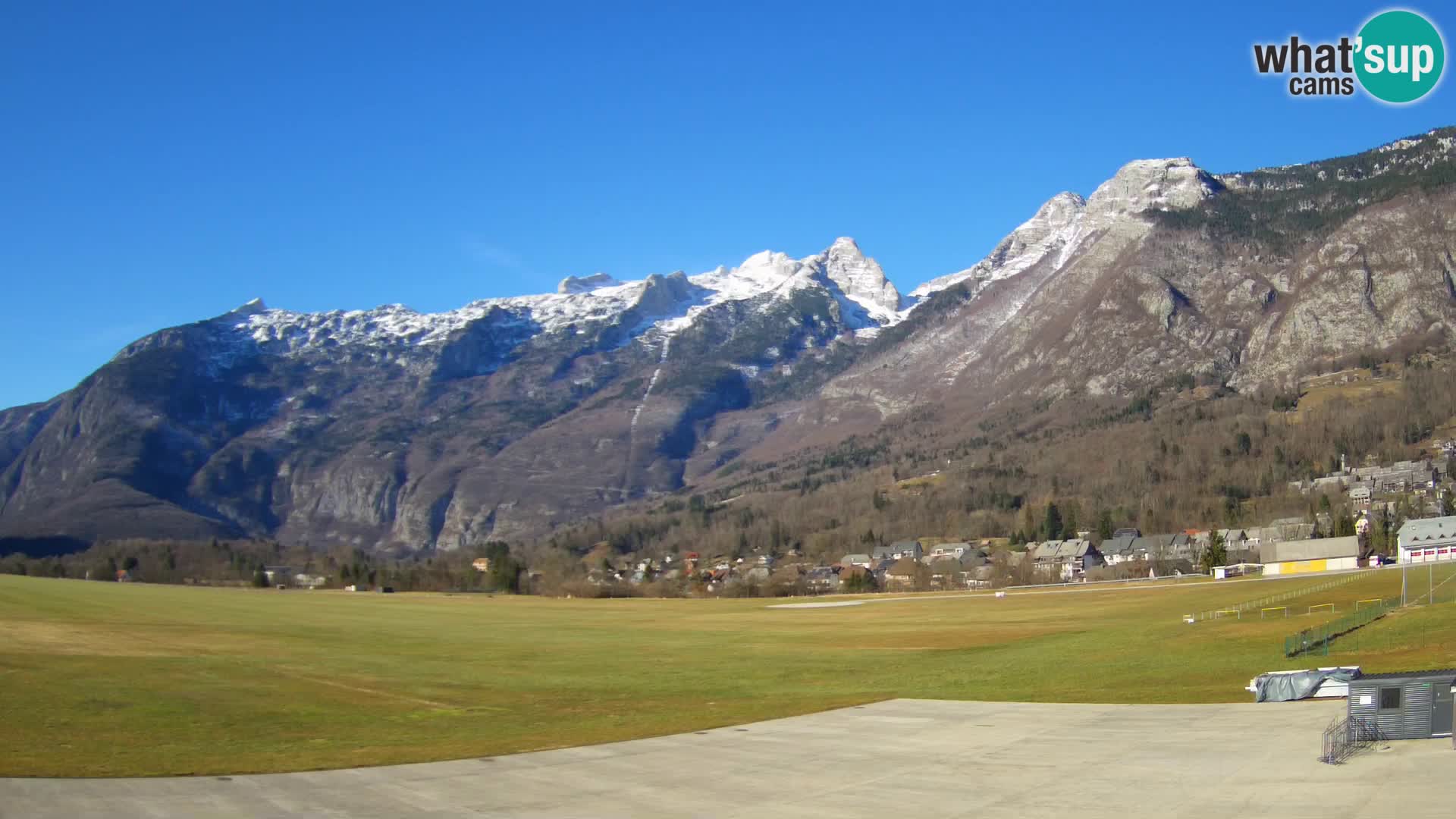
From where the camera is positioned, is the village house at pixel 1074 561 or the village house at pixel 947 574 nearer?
the village house at pixel 947 574

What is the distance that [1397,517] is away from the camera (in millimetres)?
172500

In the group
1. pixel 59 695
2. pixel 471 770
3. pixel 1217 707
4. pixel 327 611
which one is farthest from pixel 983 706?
pixel 327 611

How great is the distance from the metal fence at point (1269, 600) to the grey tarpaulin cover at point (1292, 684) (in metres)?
35.0

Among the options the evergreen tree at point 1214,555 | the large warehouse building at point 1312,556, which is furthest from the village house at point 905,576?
the large warehouse building at point 1312,556

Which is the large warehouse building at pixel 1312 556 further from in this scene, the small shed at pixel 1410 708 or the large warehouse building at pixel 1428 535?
the small shed at pixel 1410 708

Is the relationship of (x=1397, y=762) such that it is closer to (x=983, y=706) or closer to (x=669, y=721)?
(x=983, y=706)

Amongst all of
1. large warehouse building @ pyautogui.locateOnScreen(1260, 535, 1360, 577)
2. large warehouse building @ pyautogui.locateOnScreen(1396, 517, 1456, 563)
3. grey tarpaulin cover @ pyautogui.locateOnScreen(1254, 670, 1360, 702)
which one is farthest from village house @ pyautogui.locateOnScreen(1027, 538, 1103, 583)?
grey tarpaulin cover @ pyautogui.locateOnScreen(1254, 670, 1360, 702)

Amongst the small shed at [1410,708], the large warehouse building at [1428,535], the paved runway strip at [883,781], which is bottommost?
the paved runway strip at [883,781]

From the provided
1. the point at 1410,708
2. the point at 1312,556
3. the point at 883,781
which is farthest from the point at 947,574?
the point at 883,781

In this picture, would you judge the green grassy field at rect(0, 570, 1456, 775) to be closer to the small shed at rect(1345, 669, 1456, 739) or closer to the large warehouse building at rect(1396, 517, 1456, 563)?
the large warehouse building at rect(1396, 517, 1456, 563)

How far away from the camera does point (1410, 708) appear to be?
103 feet

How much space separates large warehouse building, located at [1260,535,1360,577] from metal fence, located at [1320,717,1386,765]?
115573mm

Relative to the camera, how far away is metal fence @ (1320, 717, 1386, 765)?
3031 centimetres

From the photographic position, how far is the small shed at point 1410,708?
31234 millimetres
